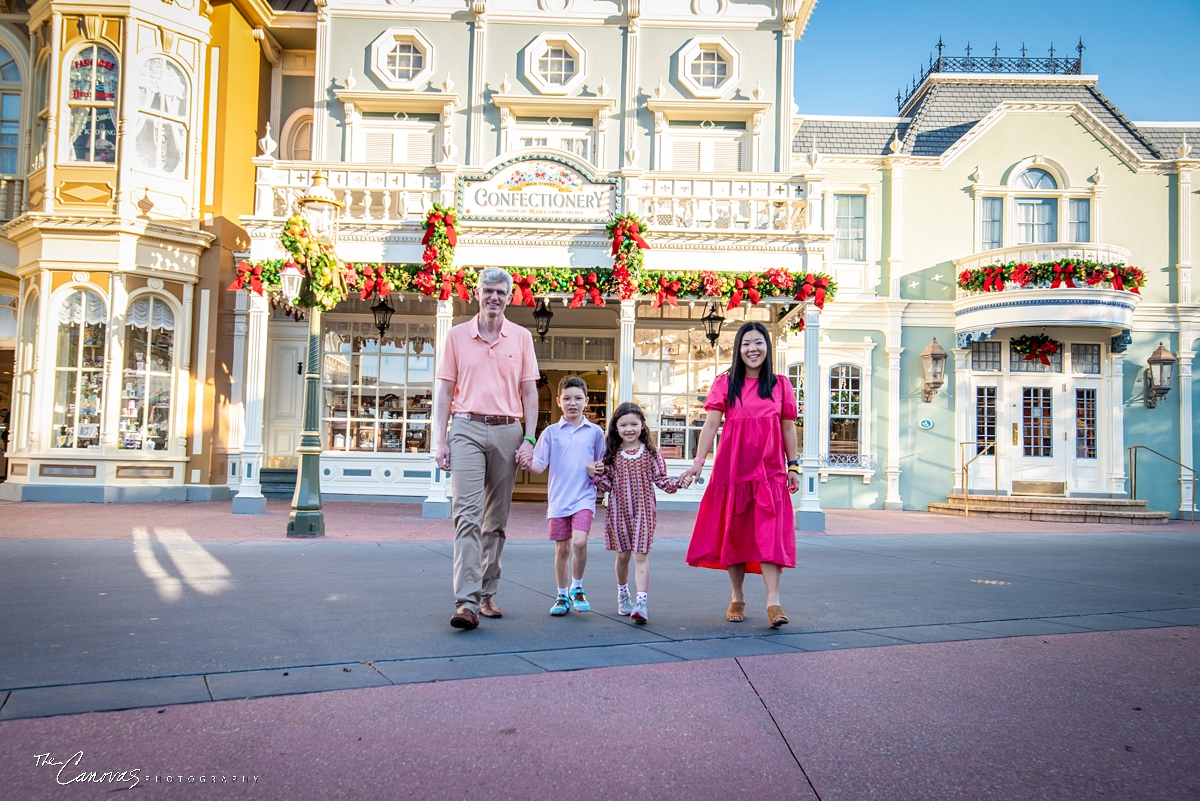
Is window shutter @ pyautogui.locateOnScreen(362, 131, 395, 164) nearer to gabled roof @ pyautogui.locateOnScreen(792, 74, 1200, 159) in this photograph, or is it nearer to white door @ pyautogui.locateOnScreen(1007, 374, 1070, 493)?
gabled roof @ pyautogui.locateOnScreen(792, 74, 1200, 159)

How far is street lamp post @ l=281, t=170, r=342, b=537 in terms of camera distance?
9.77 meters

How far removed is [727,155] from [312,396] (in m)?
9.65

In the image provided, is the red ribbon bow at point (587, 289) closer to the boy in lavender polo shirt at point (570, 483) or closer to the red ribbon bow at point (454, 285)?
the red ribbon bow at point (454, 285)

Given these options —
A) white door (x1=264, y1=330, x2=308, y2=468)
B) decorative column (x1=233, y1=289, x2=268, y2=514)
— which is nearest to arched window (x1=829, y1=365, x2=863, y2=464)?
white door (x1=264, y1=330, x2=308, y2=468)

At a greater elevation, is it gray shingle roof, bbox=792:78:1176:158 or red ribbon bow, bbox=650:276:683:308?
gray shingle roof, bbox=792:78:1176:158

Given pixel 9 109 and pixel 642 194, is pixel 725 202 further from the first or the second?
pixel 9 109

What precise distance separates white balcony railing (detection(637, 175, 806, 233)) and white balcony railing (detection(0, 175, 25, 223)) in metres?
11.1

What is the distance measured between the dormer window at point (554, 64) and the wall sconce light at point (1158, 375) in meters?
12.8

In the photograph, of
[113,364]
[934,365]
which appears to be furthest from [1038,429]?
[113,364]

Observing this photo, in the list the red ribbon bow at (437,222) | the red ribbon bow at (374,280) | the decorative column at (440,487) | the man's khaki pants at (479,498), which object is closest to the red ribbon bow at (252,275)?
the red ribbon bow at (374,280)

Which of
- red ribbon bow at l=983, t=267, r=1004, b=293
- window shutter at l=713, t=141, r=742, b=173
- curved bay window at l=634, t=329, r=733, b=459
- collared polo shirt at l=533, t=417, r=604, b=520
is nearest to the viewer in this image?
collared polo shirt at l=533, t=417, r=604, b=520

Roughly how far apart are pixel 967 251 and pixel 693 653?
16139 mm

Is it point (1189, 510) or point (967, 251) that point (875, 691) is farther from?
point (1189, 510)

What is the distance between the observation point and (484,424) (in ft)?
16.1
